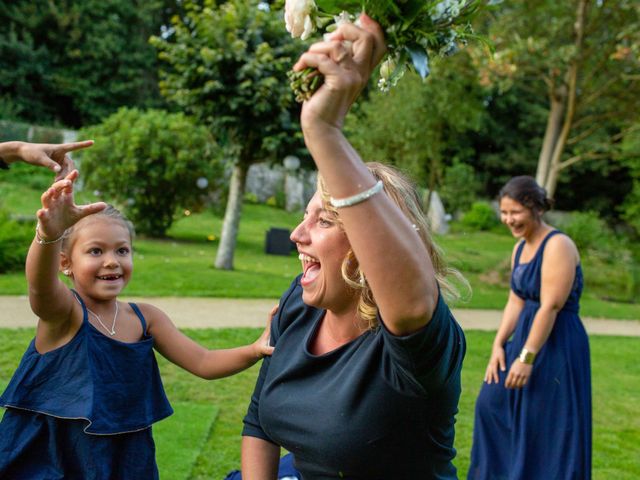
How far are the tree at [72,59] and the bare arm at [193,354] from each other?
1226 inches

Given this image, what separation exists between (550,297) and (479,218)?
2701cm

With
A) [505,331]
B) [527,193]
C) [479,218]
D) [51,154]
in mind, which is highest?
[527,193]

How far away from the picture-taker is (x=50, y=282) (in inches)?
101

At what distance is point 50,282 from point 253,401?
83cm

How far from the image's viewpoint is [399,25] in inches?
63.8

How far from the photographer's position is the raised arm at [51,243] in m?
2.43

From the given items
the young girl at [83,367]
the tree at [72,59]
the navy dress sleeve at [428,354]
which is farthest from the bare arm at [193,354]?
the tree at [72,59]

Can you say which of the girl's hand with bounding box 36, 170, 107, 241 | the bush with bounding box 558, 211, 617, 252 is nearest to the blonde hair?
the girl's hand with bounding box 36, 170, 107, 241

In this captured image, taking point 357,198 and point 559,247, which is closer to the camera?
Result: point 357,198

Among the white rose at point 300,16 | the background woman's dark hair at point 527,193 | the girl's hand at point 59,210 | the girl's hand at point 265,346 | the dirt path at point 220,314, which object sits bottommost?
the dirt path at point 220,314

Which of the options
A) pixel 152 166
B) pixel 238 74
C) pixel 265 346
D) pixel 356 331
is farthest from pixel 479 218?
pixel 356 331

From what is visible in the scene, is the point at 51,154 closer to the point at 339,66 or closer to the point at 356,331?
the point at 356,331

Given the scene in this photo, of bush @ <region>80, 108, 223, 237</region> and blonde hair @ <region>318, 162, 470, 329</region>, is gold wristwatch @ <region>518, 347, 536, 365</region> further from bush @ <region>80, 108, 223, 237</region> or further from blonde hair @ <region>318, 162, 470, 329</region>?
bush @ <region>80, 108, 223, 237</region>

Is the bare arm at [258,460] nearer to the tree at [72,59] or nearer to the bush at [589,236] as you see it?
the bush at [589,236]
